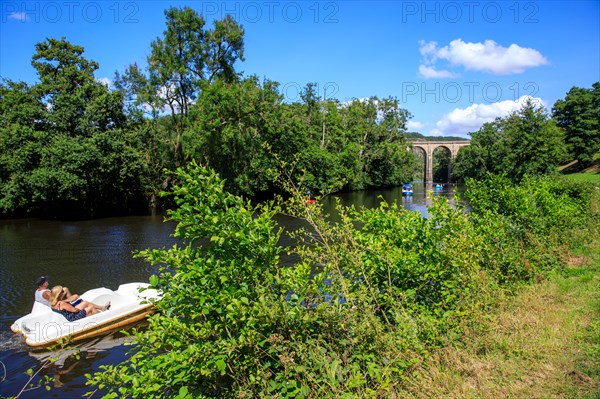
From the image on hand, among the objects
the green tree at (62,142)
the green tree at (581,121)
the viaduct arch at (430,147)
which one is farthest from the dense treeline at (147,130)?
the viaduct arch at (430,147)

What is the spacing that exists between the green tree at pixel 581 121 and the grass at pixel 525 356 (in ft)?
160

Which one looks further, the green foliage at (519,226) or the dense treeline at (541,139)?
the dense treeline at (541,139)

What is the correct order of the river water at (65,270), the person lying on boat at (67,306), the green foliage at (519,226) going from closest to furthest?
the green foliage at (519,226), the river water at (65,270), the person lying on boat at (67,306)

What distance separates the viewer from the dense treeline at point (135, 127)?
1114 inches

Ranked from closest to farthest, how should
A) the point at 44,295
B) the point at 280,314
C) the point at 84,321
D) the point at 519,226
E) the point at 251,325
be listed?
the point at 251,325, the point at 280,314, the point at 519,226, the point at 84,321, the point at 44,295

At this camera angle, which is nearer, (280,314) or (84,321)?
(280,314)

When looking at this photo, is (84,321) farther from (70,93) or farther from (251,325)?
(70,93)

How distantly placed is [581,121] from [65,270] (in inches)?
2201

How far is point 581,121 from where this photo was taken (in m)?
49.3

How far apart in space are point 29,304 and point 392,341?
11716 millimetres

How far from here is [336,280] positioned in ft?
16.6

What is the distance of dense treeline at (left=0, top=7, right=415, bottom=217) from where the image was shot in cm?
2830

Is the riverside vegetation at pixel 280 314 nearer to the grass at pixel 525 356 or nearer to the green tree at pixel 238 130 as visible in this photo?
the grass at pixel 525 356

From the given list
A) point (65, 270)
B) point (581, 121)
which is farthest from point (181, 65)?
point (581, 121)
